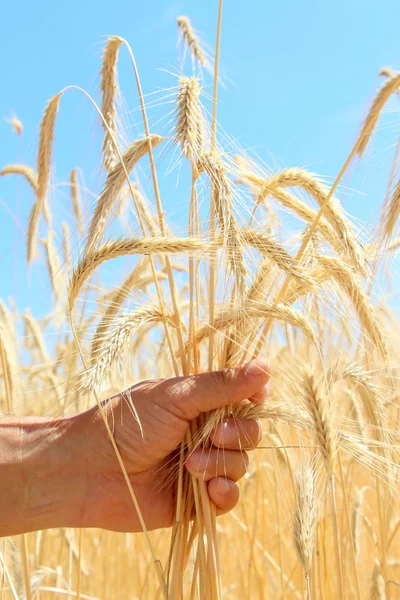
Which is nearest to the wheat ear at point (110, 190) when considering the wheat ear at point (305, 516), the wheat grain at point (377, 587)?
the wheat ear at point (305, 516)

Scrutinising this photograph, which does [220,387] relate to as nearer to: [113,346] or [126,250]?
[113,346]

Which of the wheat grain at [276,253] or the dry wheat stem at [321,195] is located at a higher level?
the dry wheat stem at [321,195]

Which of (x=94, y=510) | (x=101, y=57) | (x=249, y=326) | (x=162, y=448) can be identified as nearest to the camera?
(x=249, y=326)

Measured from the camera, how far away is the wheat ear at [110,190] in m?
1.31

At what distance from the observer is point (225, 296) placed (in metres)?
1.27

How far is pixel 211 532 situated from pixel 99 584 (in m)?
1.45

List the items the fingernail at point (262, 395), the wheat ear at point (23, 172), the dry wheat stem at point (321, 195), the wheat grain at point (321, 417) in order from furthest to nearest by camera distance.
→ the wheat ear at point (23, 172), the fingernail at point (262, 395), the dry wheat stem at point (321, 195), the wheat grain at point (321, 417)

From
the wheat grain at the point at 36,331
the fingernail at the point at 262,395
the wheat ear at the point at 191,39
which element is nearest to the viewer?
the fingernail at the point at 262,395

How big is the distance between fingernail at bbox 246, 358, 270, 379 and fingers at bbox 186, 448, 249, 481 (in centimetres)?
18

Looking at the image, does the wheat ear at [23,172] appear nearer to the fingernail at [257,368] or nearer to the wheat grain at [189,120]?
the wheat grain at [189,120]

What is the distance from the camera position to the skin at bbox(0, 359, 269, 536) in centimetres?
128

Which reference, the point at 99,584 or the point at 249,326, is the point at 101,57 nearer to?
the point at 249,326

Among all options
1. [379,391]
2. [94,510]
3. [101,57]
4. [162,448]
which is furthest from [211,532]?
[101,57]

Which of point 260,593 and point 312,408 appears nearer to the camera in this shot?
point 312,408
